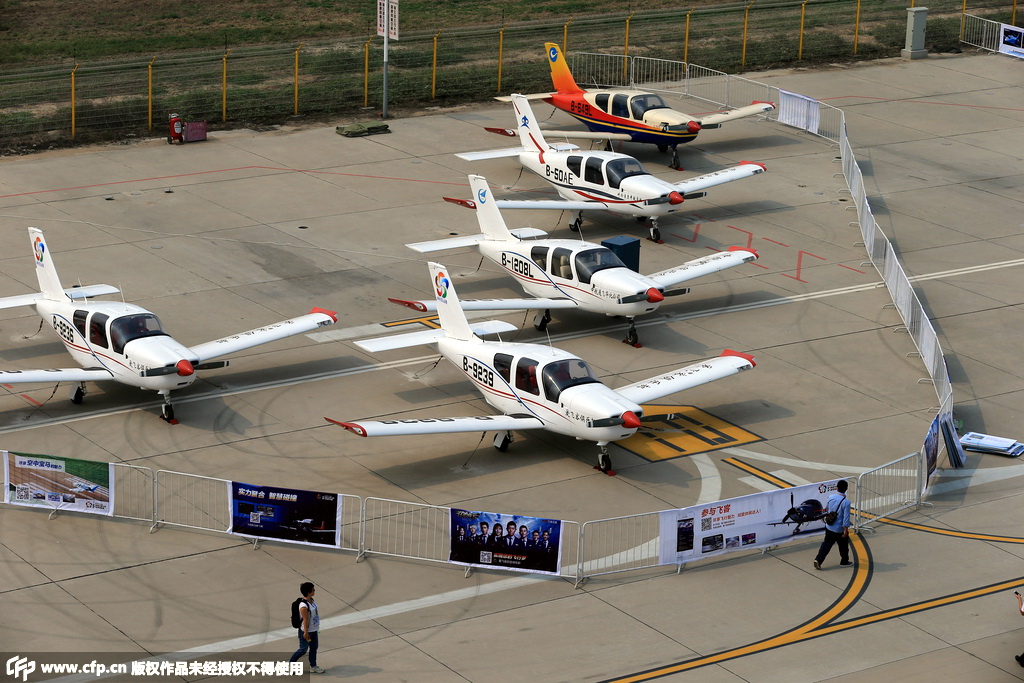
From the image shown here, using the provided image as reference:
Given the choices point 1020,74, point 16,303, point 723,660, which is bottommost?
point 723,660

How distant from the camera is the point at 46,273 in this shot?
32594 millimetres

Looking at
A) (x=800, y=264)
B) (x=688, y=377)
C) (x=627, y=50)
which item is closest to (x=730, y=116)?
(x=800, y=264)

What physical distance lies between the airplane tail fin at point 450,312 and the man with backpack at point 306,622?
10.6 meters

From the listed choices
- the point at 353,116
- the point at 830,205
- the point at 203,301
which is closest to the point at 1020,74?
the point at 830,205

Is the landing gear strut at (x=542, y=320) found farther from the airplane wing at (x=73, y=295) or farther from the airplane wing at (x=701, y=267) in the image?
the airplane wing at (x=73, y=295)

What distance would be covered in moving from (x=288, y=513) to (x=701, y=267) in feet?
49.4

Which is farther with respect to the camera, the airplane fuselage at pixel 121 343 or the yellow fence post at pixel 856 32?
the yellow fence post at pixel 856 32

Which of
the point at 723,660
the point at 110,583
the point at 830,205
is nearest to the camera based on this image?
the point at 723,660

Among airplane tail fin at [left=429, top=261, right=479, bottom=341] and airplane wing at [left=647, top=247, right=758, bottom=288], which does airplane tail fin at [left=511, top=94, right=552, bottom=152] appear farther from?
airplane tail fin at [left=429, top=261, right=479, bottom=341]

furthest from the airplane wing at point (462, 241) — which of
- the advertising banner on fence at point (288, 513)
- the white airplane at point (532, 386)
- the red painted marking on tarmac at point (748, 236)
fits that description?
the advertising banner on fence at point (288, 513)

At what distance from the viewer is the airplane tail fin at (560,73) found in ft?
170

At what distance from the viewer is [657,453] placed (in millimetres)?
29281

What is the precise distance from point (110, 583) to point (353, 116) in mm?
32335

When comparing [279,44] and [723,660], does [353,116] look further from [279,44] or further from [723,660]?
[723,660]
